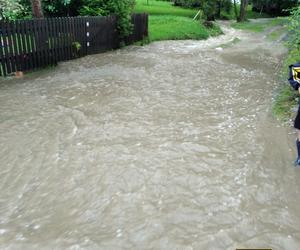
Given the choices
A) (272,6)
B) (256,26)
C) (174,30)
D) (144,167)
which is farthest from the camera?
(272,6)

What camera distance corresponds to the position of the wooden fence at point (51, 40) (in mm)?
10250

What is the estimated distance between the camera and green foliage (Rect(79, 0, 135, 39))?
1522cm

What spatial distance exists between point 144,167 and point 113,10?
11.8 m

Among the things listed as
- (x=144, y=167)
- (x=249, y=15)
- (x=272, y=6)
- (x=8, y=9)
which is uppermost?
(x=8, y=9)

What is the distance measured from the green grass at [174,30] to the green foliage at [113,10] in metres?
3.54

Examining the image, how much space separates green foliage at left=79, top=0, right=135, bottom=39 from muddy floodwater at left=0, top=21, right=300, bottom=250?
20.6 ft

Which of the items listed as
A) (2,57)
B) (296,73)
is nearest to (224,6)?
(2,57)

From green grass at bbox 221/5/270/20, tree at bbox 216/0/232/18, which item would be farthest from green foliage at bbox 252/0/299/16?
tree at bbox 216/0/232/18

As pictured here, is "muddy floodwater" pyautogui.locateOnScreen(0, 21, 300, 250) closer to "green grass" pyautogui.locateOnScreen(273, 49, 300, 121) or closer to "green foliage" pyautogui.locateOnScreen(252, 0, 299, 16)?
"green grass" pyautogui.locateOnScreen(273, 49, 300, 121)

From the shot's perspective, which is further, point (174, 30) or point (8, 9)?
point (174, 30)

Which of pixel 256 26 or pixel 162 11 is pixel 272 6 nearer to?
pixel 256 26

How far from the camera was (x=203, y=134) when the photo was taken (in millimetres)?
6426

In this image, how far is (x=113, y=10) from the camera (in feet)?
50.8

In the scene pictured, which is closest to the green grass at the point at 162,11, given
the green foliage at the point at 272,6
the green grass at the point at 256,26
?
the green grass at the point at 256,26
